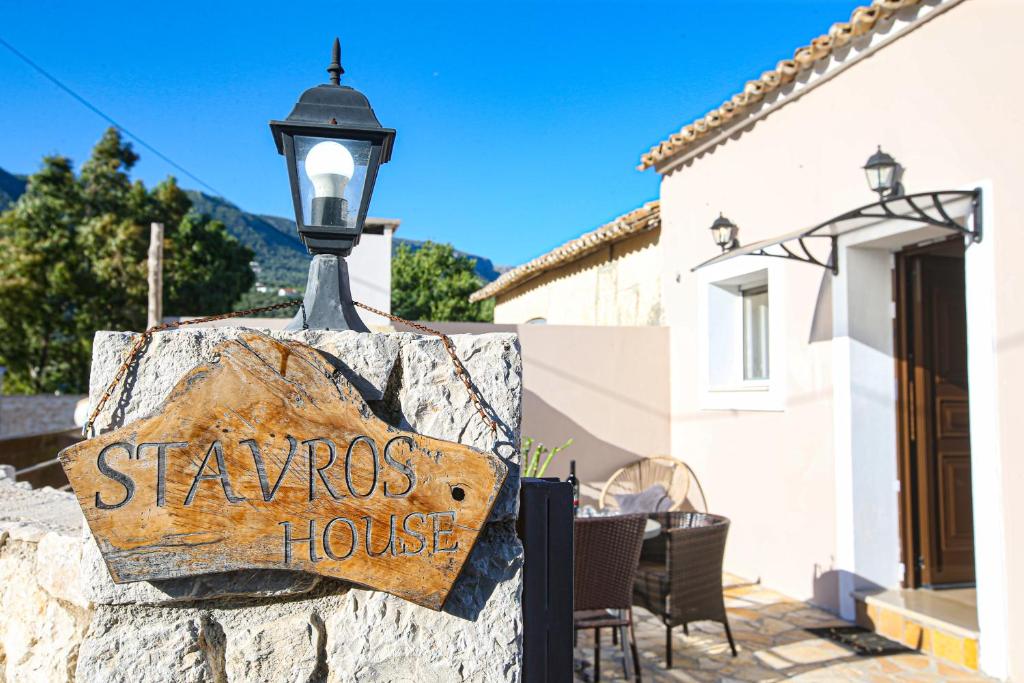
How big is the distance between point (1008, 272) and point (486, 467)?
3832 millimetres

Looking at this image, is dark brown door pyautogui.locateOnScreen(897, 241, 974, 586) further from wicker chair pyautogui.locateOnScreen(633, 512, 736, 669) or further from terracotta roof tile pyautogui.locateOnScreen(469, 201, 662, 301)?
terracotta roof tile pyautogui.locateOnScreen(469, 201, 662, 301)

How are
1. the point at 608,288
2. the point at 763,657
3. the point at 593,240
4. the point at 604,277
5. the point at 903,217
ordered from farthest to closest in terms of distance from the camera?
the point at 604,277
the point at 608,288
the point at 593,240
the point at 763,657
the point at 903,217

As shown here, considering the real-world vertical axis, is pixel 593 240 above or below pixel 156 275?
above

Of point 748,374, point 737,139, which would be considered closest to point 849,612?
point 748,374

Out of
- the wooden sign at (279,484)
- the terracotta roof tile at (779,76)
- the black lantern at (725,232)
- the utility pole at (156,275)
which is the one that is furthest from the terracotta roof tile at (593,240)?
the wooden sign at (279,484)

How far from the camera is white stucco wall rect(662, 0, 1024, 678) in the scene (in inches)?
154

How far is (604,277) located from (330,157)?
7.75 meters

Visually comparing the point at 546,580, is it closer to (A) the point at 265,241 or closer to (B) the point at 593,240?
(B) the point at 593,240

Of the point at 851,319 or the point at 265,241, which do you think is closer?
the point at 851,319

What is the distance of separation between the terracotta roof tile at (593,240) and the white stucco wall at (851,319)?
63 cm

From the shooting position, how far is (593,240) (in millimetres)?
8922

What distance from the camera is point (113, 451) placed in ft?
3.84

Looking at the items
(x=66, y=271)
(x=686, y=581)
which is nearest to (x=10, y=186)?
(x=66, y=271)

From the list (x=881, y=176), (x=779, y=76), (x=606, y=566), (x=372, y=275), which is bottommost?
(x=606, y=566)
